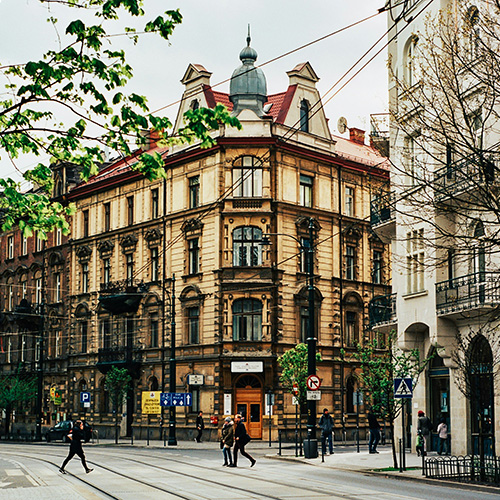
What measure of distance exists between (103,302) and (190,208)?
348 inches

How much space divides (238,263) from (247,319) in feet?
9.75

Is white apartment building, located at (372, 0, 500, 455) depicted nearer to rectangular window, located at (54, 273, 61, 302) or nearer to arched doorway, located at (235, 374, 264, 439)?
arched doorway, located at (235, 374, 264, 439)

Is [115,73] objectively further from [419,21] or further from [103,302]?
[103,302]

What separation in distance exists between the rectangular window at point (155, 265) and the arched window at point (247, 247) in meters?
6.44

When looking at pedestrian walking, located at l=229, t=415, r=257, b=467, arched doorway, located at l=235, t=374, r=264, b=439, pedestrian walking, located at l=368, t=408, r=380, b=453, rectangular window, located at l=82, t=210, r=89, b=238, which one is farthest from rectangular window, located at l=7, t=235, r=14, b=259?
pedestrian walking, located at l=229, t=415, r=257, b=467

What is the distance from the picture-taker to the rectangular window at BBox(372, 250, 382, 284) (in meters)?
52.2

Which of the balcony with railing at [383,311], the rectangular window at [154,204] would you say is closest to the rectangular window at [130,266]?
the rectangular window at [154,204]

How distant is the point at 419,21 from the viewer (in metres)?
31.3

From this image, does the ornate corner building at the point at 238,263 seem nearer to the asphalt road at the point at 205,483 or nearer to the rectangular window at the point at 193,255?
the rectangular window at the point at 193,255

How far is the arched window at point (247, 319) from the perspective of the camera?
4522cm

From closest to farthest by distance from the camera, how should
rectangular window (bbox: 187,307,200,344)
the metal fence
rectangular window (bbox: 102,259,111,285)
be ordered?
the metal fence
rectangular window (bbox: 187,307,200,344)
rectangular window (bbox: 102,259,111,285)

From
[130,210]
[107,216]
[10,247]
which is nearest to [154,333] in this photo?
[130,210]

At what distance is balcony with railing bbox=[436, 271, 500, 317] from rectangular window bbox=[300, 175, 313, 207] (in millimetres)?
19579

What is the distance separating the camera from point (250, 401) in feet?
148
